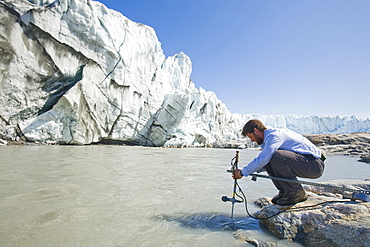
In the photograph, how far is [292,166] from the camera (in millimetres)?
2268

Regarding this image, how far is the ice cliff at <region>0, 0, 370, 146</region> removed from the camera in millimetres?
13047

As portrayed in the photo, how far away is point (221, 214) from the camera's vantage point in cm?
253

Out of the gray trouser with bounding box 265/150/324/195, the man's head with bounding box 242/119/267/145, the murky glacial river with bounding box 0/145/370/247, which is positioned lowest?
the murky glacial river with bounding box 0/145/370/247

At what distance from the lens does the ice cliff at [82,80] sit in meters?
13.0

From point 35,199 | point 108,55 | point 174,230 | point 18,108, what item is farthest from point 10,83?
point 174,230

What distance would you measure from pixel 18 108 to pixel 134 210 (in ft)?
48.9

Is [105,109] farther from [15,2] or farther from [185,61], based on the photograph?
[185,61]

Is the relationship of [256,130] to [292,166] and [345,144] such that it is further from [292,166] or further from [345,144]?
[345,144]

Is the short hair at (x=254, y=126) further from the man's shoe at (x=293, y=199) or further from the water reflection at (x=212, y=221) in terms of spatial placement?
the water reflection at (x=212, y=221)

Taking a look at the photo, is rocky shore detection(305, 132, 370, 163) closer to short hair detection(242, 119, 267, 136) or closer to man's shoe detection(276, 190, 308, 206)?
man's shoe detection(276, 190, 308, 206)

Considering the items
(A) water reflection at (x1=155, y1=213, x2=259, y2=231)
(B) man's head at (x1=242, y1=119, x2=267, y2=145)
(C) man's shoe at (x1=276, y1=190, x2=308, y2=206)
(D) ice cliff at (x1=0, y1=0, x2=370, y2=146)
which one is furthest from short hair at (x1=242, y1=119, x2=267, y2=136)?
(D) ice cliff at (x1=0, y1=0, x2=370, y2=146)

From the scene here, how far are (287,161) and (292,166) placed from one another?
0.27ft

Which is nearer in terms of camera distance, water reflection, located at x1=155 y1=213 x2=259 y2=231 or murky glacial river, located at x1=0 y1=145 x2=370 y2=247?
murky glacial river, located at x1=0 y1=145 x2=370 y2=247

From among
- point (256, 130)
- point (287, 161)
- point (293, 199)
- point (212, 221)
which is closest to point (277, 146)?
point (287, 161)
